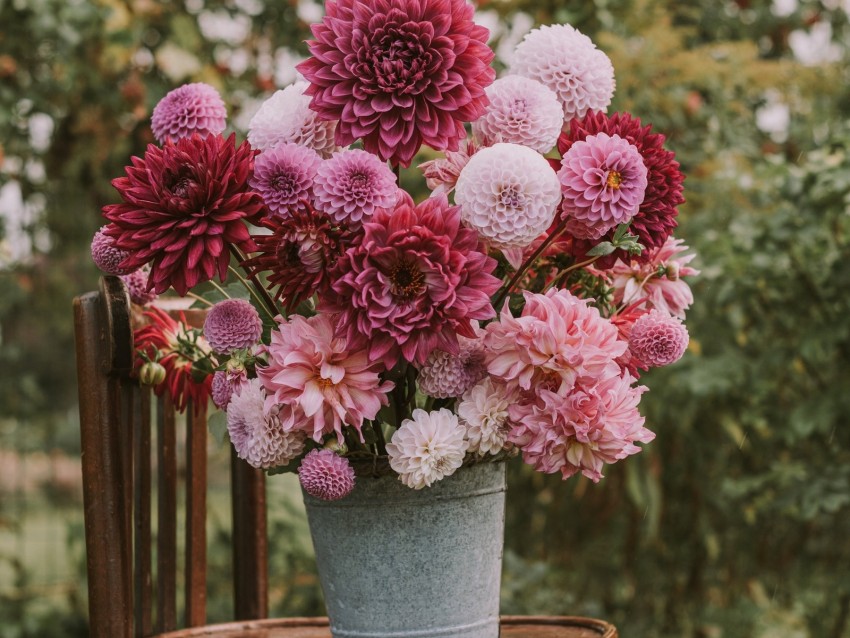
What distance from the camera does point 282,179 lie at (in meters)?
0.79

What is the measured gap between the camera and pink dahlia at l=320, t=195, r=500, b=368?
73cm

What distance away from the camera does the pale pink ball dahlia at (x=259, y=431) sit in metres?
0.80

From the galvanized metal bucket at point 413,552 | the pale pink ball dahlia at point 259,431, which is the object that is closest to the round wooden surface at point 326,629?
the galvanized metal bucket at point 413,552

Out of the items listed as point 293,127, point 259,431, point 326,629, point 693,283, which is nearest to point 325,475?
point 259,431

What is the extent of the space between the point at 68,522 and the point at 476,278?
2.37 metres

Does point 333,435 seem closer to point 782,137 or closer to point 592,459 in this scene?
point 592,459

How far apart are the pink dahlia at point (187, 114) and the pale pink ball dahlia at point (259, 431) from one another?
247mm

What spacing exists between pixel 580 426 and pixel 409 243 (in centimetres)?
20

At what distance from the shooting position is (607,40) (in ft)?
7.04

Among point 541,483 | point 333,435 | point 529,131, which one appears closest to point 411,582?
point 333,435

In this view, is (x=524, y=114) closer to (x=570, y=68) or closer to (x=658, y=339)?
(x=570, y=68)

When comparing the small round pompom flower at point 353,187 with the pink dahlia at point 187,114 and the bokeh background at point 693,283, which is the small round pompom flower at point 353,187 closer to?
the pink dahlia at point 187,114

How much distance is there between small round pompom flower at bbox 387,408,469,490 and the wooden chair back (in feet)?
1.10

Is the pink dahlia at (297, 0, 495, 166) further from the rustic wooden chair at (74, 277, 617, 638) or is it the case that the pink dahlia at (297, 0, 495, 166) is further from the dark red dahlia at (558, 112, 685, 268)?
the rustic wooden chair at (74, 277, 617, 638)
